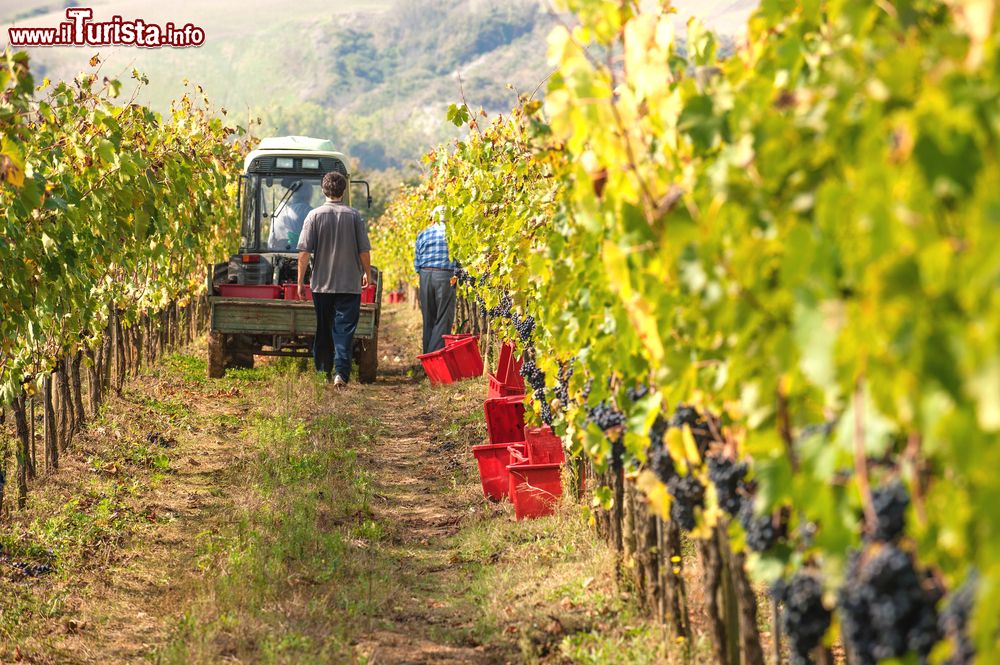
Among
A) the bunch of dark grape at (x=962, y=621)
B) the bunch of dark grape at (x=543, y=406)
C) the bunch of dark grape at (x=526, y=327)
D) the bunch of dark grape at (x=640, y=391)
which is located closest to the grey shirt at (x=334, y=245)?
the bunch of dark grape at (x=526, y=327)

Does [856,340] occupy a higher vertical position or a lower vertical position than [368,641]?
higher

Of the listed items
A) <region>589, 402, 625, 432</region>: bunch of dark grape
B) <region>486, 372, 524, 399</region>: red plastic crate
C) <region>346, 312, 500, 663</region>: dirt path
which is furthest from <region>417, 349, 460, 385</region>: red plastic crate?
<region>589, 402, 625, 432</region>: bunch of dark grape

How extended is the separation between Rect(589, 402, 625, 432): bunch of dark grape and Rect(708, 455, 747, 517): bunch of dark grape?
1.11m

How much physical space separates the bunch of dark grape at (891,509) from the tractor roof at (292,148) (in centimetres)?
1122

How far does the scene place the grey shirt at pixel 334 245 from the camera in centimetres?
961

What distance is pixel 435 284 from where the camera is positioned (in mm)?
11844

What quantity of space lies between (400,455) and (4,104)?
437cm

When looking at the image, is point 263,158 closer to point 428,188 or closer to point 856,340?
point 428,188

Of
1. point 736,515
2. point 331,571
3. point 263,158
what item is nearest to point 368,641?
point 331,571

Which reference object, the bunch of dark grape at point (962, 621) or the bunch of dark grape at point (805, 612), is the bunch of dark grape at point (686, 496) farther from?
the bunch of dark grape at point (962, 621)

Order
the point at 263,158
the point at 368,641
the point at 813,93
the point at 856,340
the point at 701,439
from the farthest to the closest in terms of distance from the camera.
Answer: the point at 263,158 < the point at 368,641 < the point at 701,439 < the point at 813,93 < the point at 856,340

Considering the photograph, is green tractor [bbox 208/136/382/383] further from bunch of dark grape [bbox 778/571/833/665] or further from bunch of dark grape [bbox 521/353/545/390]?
bunch of dark grape [bbox 778/571/833/665]

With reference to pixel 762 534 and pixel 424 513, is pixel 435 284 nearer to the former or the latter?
pixel 424 513

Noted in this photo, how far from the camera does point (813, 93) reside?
1.94 metres
